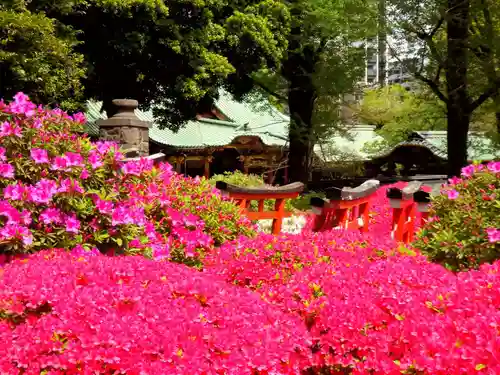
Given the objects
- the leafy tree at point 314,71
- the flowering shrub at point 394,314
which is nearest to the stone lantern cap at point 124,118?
the flowering shrub at point 394,314

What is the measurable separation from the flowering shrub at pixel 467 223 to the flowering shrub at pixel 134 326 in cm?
198

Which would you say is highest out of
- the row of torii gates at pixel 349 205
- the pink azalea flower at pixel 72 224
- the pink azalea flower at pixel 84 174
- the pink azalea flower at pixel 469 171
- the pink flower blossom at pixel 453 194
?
the pink azalea flower at pixel 84 174

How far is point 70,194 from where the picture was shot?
13.2ft

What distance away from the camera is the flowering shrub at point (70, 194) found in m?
3.88

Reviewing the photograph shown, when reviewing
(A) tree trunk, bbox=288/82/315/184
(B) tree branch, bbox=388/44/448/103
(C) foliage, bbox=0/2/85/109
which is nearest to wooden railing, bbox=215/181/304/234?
(C) foliage, bbox=0/2/85/109

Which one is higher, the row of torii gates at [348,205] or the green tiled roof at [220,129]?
the green tiled roof at [220,129]

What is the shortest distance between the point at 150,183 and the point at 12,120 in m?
1.23

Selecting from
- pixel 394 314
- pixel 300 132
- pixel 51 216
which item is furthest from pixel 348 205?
pixel 300 132

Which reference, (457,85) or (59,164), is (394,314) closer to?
(59,164)

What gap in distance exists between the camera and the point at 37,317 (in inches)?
96.2

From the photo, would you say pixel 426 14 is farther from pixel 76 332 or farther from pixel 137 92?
pixel 76 332

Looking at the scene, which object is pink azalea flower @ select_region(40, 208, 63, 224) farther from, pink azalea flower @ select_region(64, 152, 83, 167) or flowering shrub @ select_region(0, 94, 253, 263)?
pink azalea flower @ select_region(64, 152, 83, 167)

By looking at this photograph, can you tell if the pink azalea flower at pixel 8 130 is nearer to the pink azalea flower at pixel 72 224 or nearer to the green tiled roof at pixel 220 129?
the pink azalea flower at pixel 72 224

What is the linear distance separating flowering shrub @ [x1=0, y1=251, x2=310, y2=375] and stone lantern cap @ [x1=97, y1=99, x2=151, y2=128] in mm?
7010
